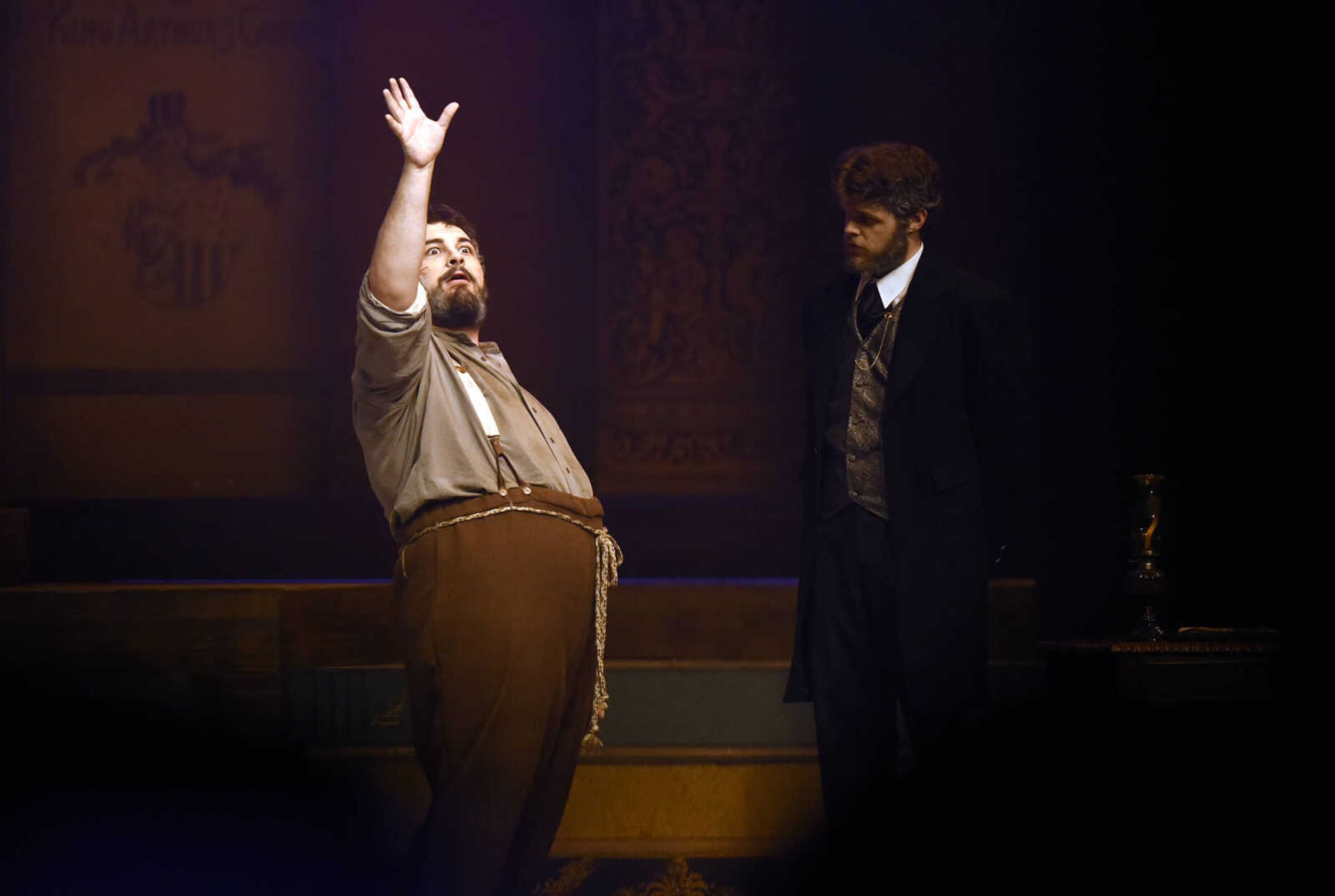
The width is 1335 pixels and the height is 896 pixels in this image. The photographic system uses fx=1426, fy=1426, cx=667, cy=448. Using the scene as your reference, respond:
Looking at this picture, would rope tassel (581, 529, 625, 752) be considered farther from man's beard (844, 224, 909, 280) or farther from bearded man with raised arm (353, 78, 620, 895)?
man's beard (844, 224, 909, 280)

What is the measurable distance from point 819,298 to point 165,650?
1.79 metres

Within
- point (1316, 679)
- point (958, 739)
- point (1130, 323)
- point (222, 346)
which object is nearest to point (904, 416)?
point (958, 739)

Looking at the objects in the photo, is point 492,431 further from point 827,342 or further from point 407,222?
point 827,342

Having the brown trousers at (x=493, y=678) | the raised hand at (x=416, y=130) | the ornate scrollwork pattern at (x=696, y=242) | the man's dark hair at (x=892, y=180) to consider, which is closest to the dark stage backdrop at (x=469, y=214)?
the ornate scrollwork pattern at (x=696, y=242)

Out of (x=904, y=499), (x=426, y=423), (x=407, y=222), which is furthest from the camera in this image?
(x=904, y=499)

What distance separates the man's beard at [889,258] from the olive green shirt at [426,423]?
70 centimetres

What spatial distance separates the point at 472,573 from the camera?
2.46 metres

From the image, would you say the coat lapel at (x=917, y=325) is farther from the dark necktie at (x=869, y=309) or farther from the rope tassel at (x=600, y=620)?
the rope tassel at (x=600, y=620)

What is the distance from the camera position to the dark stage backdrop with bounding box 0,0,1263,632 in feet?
14.3

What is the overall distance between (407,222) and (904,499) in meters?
1.03

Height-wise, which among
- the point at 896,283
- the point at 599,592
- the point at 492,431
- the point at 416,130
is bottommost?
the point at 599,592

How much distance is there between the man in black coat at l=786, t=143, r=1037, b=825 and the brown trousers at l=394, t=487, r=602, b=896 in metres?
0.49

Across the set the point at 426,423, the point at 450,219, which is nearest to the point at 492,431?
the point at 426,423

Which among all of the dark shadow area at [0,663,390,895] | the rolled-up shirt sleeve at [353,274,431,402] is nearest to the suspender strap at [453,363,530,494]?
the rolled-up shirt sleeve at [353,274,431,402]
